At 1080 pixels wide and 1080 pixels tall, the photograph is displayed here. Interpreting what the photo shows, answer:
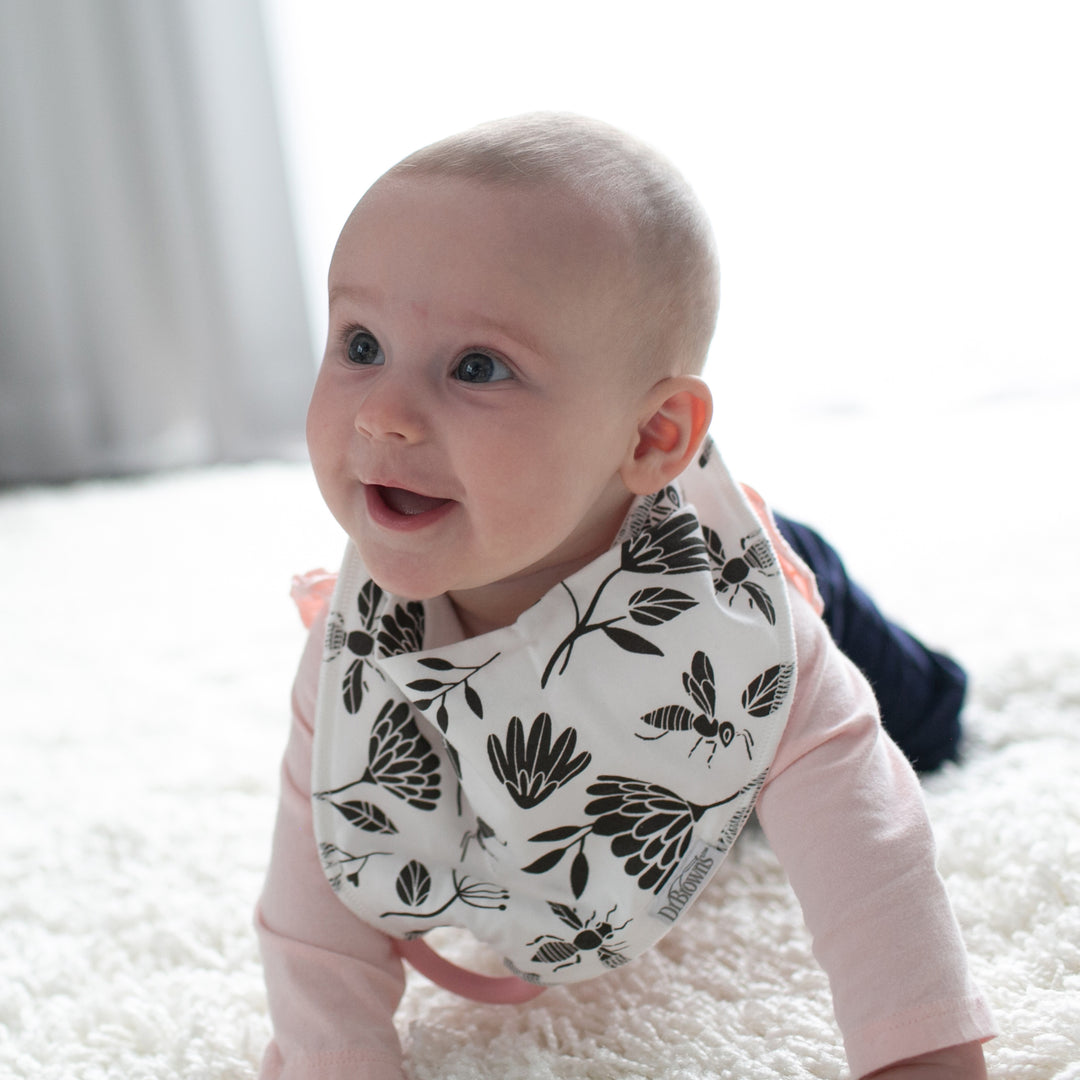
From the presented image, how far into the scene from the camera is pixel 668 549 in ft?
2.47

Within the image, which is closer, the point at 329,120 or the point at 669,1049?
the point at 669,1049

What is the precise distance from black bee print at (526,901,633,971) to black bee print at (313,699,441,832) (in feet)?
0.35

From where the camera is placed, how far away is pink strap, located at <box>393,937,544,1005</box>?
79cm

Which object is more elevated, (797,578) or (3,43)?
(3,43)

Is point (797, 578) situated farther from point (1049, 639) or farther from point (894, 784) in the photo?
point (1049, 639)

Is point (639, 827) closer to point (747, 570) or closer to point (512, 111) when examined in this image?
point (747, 570)

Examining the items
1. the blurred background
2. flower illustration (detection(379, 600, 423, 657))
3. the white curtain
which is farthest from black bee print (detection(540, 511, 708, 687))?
the white curtain

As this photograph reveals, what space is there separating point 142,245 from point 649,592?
207 cm

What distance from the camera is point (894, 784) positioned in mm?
700

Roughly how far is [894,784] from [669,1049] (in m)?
0.21

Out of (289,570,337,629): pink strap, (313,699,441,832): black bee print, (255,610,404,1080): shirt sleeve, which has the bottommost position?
(255,610,404,1080): shirt sleeve

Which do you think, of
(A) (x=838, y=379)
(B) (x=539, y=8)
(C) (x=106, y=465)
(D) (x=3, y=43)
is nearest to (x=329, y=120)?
(B) (x=539, y=8)

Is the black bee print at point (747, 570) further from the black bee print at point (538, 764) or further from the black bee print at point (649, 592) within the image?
the black bee print at point (538, 764)

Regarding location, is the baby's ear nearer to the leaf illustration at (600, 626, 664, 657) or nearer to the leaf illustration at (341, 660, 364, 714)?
the leaf illustration at (600, 626, 664, 657)
